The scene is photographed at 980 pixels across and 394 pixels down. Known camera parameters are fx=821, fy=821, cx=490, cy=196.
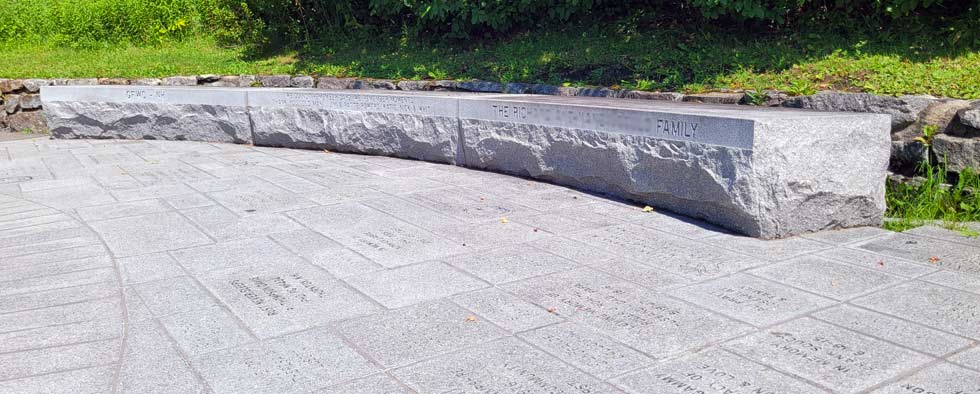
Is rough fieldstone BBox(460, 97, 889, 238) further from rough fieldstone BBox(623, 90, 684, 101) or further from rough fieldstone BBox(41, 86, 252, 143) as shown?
rough fieldstone BBox(41, 86, 252, 143)

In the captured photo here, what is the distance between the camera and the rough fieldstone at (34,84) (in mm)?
11109

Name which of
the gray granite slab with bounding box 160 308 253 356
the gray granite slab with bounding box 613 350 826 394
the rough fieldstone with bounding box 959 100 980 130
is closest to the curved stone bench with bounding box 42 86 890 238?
the rough fieldstone with bounding box 959 100 980 130

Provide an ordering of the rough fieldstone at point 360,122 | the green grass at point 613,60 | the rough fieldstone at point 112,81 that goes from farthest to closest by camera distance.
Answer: the rough fieldstone at point 112,81 < the rough fieldstone at point 360,122 < the green grass at point 613,60

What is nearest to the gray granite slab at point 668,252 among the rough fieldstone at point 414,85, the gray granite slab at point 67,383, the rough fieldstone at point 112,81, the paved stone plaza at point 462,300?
the paved stone plaza at point 462,300

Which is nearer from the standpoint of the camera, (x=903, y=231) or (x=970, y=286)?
(x=970, y=286)

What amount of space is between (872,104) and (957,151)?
2.35ft

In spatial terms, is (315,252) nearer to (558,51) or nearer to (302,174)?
(302,174)

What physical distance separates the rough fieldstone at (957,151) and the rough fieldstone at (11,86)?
10.9m

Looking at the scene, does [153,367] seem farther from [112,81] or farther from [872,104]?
[112,81]

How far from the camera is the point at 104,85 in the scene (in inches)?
424

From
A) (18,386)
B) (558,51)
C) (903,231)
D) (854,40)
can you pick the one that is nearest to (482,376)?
(18,386)

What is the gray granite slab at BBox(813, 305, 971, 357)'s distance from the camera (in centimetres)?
327

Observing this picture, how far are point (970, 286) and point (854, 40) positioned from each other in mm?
3895

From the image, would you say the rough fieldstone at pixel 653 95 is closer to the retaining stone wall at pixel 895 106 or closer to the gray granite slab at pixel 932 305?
the retaining stone wall at pixel 895 106
